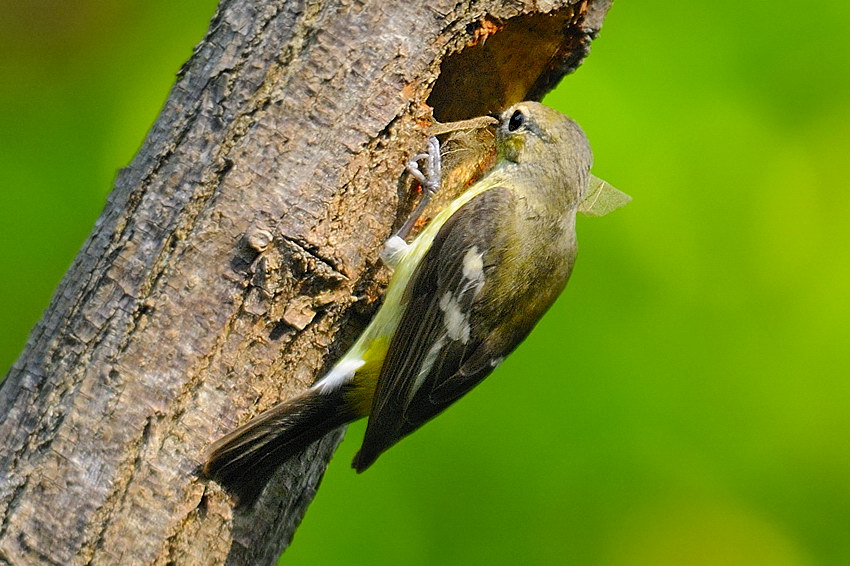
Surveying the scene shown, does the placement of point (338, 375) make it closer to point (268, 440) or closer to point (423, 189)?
point (268, 440)

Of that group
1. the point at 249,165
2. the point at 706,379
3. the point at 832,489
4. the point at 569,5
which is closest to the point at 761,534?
the point at 832,489

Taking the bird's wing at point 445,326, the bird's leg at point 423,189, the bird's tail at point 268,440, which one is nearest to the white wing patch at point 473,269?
the bird's wing at point 445,326

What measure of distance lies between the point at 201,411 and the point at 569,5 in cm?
153

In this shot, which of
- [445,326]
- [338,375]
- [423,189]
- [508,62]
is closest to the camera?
[338,375]

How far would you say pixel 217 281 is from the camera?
7.44 ft

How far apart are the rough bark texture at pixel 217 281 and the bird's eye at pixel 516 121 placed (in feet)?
1.72

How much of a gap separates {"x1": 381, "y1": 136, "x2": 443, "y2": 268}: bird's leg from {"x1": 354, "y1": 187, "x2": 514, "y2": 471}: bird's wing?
0.44 ft

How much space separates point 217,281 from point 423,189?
0.71m

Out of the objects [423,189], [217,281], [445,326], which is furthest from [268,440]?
[423,189]

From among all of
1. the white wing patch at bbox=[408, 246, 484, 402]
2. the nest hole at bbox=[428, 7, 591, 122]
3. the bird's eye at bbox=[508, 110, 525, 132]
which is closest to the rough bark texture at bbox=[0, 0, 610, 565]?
the nest hole at bbox=[428, 7, 591, 122]

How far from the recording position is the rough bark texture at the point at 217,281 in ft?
7.08

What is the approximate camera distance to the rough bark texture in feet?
7.08

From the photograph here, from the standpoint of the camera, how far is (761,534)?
3387mm

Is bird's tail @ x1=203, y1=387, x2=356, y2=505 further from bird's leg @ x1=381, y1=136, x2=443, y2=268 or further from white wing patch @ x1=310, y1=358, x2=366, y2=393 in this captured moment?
bird's leg @ x1=381, y1=136, x2=443, y2=268
